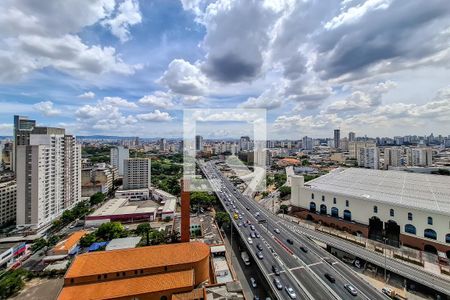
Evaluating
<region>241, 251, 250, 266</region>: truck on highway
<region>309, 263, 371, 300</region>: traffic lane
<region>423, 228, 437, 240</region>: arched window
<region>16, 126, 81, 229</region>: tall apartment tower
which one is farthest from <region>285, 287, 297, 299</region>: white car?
<region>16, 126, 81, 229</region>: tall apartment tower

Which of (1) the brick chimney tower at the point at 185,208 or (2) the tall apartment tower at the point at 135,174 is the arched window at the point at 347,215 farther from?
(2) the tall apartment tower at the point at 135,174

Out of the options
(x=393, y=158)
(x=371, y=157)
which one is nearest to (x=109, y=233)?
(x=371, y=157)

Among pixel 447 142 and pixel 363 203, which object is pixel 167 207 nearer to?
pixel 363 203

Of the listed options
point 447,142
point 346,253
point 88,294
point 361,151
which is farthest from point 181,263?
point 447,142

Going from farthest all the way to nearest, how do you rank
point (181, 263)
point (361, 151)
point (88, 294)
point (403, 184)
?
point (361, 151), point (403, 184), point (181, 263), point (88, 294)

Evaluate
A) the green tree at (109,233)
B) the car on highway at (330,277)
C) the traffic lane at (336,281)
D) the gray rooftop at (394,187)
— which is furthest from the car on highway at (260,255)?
the green tree at (109,233)

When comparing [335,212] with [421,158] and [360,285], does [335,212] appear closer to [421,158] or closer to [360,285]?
[360,285]
